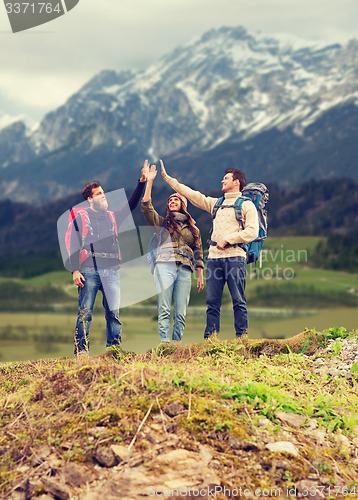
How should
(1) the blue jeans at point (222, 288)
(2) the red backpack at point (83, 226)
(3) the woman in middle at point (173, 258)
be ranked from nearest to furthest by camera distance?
(2) the red backpack at point (83, 226), (1) the blue jeans at point (222, 288), (3) the woman in middle at point (173, 258)

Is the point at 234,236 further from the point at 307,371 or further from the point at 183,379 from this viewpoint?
the point at 183,379

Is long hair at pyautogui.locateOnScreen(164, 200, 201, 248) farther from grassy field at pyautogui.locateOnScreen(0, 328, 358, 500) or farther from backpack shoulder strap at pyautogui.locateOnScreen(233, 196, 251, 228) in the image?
grassy field at pyautogui.locateOnScreen(0, 328, 358, 500)

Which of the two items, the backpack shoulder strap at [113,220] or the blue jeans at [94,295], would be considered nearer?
the blue jeans at [94,295]

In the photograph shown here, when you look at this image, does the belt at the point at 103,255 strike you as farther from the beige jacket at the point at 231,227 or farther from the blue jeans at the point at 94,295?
the beige jacket at the point at 231,227

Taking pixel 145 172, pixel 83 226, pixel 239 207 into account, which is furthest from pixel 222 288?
pixel 83 226

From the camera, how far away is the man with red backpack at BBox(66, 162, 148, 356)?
13281 millimetres

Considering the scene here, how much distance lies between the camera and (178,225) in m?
13.8

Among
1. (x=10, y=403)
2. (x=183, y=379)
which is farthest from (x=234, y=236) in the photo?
(x=10, y=403)

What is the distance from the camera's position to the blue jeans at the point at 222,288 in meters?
13.5

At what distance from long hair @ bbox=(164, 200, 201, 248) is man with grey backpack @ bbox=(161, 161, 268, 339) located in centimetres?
36

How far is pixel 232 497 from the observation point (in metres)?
7.59

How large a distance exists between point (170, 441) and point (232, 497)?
0.94 meters

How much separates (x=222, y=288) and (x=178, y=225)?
4.82 feet

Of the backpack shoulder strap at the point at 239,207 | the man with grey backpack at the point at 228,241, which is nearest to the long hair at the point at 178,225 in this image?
the man with grey backpack at the point at 228,241
